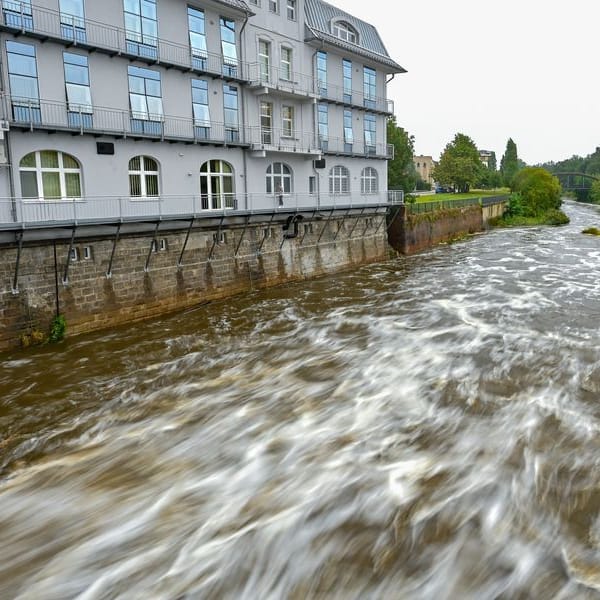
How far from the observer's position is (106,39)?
18422mm

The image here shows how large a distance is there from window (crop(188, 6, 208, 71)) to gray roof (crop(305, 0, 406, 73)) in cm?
697

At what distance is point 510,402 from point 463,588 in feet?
17.5

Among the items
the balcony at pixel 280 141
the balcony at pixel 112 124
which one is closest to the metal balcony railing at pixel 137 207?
the balcony at pixel 280 141

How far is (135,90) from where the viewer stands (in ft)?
63.9

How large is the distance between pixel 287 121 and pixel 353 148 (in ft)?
17.5

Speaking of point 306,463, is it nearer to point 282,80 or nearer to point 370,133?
point 282,80

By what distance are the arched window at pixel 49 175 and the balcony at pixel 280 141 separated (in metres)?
8.25

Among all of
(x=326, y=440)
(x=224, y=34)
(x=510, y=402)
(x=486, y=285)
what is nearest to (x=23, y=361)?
(x=326, y=440)

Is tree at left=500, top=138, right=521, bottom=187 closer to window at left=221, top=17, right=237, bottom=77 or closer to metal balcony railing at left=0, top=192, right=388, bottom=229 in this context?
metal balcony railing at left=0, top=192, right=388, bottom=229

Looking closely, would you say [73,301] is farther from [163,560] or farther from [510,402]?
[510,402]

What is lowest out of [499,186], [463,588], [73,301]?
[463,588]

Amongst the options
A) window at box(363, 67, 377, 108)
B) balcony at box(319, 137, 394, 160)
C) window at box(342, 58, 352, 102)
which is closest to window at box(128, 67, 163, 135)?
balcony at box(319, 137, 394, 160)

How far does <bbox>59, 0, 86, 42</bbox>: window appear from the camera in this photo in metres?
17.4

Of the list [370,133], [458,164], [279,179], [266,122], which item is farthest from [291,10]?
[458,164]
